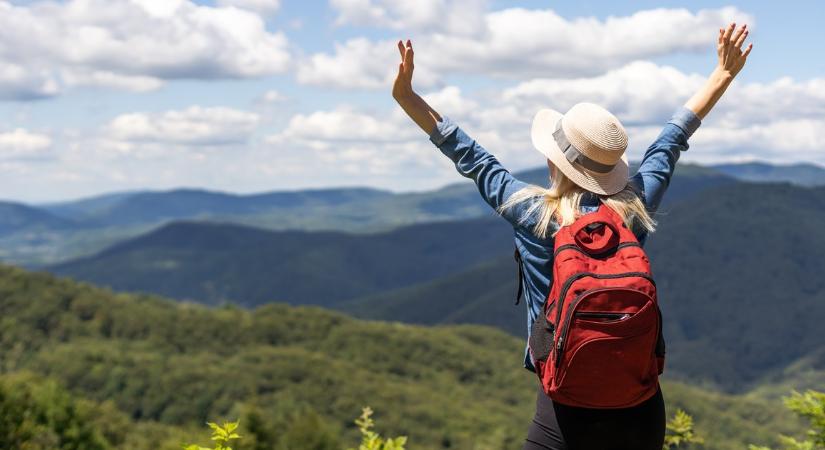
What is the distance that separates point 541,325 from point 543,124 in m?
1.15

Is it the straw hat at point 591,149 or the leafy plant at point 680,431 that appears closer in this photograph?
the straw hat at point 591,149

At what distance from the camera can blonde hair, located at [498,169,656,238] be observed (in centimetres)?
371

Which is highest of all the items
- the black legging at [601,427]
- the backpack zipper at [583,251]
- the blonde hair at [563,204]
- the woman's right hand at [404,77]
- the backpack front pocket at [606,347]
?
the woman's right hand at [404,77]

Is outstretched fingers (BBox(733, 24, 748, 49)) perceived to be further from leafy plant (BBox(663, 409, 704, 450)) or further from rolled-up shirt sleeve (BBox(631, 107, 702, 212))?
leafy plant (BBox(663, 409, 704, 450))

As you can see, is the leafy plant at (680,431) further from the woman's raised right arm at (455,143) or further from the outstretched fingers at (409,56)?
the outstretched fingers at (409,56)

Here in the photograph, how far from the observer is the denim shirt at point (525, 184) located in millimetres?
3803

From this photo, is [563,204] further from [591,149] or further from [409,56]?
[409,56]

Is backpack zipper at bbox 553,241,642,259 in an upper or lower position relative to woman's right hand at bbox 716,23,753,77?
lower

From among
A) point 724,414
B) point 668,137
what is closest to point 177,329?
point 724,414

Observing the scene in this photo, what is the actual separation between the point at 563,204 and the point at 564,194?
111mm

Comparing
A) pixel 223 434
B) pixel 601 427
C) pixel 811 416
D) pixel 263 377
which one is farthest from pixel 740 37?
pixel 263 377

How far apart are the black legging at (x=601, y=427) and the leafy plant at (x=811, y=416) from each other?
263 cm

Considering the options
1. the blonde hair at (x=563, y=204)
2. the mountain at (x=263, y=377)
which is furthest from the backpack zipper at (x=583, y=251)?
the mountain at (x=263, y=377)

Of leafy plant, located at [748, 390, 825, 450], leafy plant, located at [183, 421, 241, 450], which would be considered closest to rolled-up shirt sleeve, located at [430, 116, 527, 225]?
leafy plant, located at [183, 421, 241, 450]
